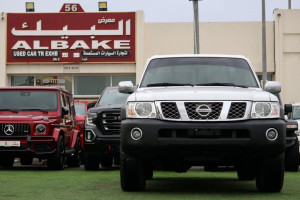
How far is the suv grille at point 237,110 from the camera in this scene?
30.7 feet

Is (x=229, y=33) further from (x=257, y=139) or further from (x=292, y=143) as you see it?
(x=257, y=139)

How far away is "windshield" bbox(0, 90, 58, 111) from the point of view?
669 inches

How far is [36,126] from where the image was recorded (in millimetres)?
16141

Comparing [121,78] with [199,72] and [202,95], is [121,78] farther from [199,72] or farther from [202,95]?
[202,95]

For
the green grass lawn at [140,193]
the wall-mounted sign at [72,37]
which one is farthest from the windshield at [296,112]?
the wall-mounted sign at [72,37]

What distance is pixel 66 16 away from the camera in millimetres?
34750

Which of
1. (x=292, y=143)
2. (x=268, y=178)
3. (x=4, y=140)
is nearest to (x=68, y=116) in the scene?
(x=4, y=140)

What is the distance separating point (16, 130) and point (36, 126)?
1.34 ft

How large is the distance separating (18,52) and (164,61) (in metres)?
24.5

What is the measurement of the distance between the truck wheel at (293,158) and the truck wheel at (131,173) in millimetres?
6530

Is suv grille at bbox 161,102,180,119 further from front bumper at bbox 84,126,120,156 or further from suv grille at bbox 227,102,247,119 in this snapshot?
front bumper at bbox 84,126,120,156

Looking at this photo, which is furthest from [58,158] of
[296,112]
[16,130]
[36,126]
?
[296,112]

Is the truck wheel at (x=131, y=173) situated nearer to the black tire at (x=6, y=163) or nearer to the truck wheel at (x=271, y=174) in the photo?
the truck wheel at (x=271, y=174)

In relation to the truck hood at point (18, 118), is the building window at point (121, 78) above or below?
above
